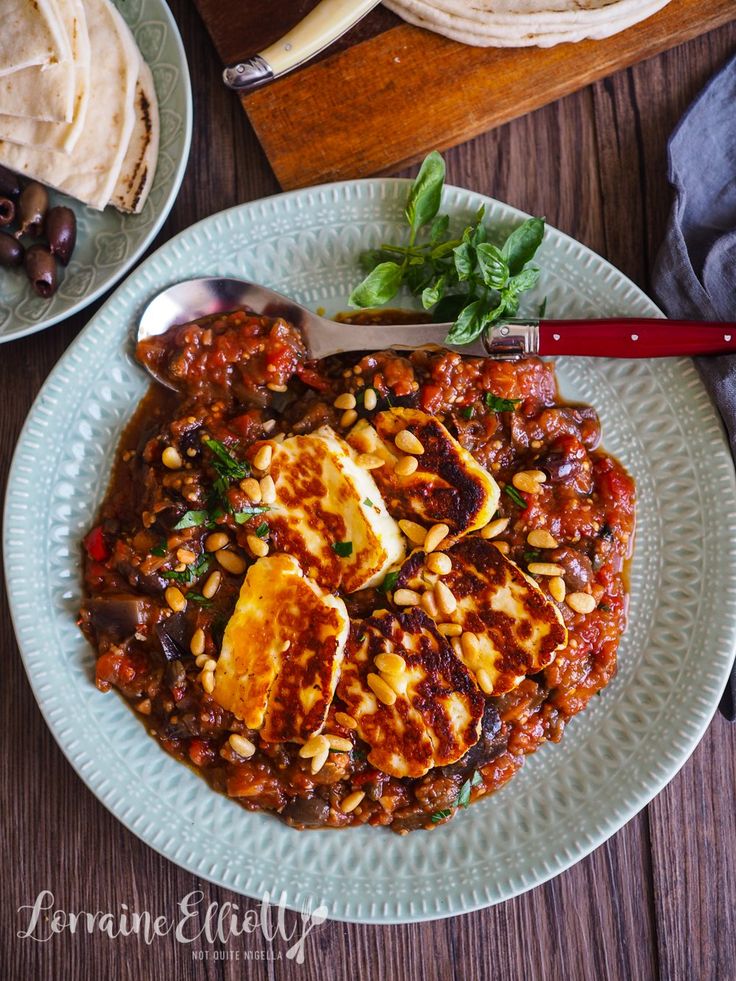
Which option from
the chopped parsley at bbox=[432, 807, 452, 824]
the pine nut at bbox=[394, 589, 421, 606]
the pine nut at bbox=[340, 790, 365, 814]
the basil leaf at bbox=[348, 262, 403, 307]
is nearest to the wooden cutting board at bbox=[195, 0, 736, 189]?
the basil leaf at bbox=[348, 262, 403, 307]

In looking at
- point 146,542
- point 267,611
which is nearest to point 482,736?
point 267,611

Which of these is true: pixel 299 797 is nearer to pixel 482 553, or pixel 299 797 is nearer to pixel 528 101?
pixel 482 553

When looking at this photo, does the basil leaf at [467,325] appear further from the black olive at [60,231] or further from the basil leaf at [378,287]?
the black olive at [60,231]

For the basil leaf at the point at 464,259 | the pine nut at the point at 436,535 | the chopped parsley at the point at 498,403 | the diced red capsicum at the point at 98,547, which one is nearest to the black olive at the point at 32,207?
the diced red capsicum at the point at 98,547

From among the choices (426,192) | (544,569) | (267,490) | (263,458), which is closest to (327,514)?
(267,490)

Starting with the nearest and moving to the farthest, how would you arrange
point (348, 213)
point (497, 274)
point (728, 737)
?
point (497, 274)
point (348, 213)
point (728, 737)

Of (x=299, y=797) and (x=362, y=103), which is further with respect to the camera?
(x=362, y=103)
